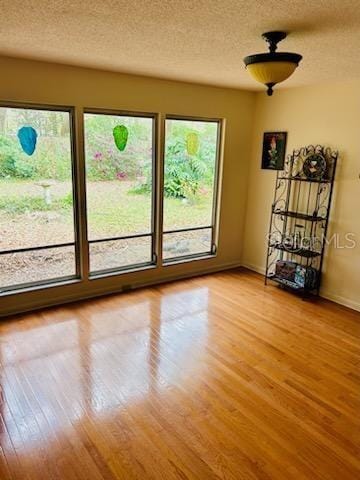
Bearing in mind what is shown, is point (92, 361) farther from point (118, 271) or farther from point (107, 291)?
point (118, 271)

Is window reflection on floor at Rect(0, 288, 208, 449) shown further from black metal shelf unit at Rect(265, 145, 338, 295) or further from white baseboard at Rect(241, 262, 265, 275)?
white baseboard at Rect(241, 262, 265, 275)

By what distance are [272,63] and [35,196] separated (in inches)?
106

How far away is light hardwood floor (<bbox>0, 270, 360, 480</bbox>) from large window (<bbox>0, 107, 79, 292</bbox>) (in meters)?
0.53

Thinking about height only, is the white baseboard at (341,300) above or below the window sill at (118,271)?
below

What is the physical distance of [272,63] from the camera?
89.9 inches

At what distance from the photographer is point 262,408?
257 centimetres

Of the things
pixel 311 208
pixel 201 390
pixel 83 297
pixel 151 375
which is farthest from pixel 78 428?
pixel 311 208

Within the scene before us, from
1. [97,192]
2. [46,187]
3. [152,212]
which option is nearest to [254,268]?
[152,212]

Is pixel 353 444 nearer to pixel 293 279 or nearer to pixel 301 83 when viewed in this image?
pixel 293 279

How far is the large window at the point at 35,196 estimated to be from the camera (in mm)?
3604

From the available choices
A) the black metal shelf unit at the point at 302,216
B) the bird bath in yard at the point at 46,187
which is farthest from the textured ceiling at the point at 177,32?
the bird bath in yard at the point at 46,187

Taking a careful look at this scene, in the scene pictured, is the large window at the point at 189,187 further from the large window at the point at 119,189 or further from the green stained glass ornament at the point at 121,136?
the green stained glass ornament at the point at 121,136

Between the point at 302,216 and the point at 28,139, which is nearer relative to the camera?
the point at 28,139

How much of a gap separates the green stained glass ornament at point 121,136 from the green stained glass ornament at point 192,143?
2.87 feet
